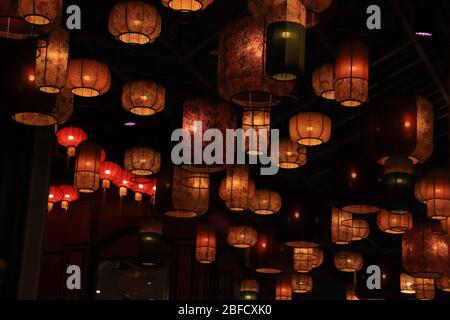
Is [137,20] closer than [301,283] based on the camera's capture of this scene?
Yes

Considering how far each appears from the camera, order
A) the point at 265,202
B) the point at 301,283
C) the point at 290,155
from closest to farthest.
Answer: the point at 290,155
the point at 265,202
the point at 301,283

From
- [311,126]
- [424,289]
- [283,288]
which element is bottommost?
[424,289]

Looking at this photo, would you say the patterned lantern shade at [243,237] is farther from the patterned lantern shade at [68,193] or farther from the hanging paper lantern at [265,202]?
the patterned lantern shade at [68,193]

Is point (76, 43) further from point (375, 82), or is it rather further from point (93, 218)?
point (93, 218)

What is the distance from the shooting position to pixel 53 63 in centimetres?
518

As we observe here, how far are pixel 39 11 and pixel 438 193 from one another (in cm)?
394

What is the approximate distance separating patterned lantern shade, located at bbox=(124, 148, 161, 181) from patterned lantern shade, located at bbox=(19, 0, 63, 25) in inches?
137

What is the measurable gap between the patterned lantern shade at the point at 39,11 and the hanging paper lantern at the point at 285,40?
1.10m

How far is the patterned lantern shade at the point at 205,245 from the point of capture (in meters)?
9.94

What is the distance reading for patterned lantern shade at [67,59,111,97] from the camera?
19.7 ft

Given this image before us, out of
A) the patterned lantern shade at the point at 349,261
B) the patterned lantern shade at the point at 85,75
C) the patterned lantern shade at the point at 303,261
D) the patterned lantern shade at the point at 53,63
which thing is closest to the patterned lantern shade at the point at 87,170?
the patterned lantern shade at the point at 85,75

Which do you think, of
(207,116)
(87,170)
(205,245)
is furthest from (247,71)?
(205,245)

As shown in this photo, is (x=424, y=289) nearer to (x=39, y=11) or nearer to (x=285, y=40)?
(x=285, y=40)
